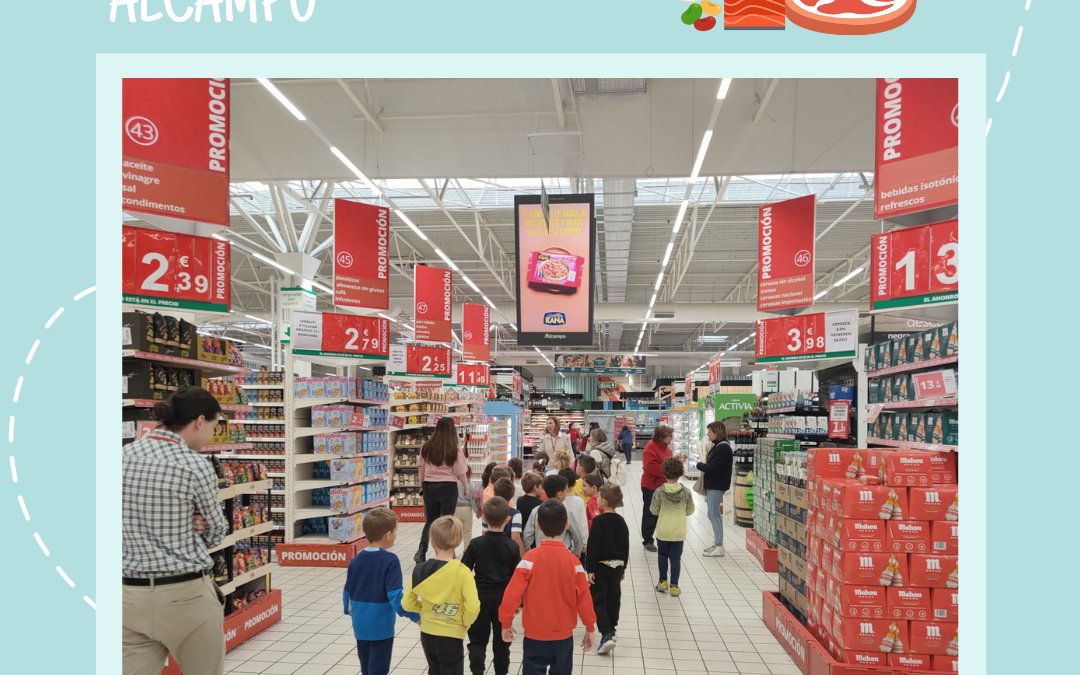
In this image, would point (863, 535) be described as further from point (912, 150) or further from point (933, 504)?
point (912, 150)

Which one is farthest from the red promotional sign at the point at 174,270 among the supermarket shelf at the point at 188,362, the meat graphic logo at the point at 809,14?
the meat graphic logo at the point at 809,14

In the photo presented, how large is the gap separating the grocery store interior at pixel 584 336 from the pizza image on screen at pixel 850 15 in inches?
32.1

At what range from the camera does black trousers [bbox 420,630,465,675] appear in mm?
3494

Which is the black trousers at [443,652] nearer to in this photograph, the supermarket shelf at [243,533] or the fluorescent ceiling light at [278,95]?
the supermarket shelf at [243,533]

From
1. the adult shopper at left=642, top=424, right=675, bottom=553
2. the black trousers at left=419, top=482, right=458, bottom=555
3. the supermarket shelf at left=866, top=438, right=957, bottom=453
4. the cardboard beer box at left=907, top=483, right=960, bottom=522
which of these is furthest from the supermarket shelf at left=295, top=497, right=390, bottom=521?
the cardboard beer box at left=907, top=483, right=960, bottom=522

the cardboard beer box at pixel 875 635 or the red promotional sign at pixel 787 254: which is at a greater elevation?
the red promotional sign at pixel 787 254

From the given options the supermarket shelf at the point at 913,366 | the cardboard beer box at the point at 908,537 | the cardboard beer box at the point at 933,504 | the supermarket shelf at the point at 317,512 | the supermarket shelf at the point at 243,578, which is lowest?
the supermarket shelf at the point at 317,512

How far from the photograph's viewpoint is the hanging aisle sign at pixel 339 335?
8.52 metres

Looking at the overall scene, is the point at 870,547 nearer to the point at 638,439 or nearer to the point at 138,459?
the point at 138,459

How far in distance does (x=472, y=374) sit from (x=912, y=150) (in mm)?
14630
